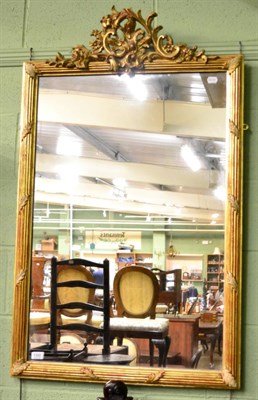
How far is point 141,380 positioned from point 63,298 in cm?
41

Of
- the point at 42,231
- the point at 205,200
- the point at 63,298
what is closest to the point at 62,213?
the point at 42,231

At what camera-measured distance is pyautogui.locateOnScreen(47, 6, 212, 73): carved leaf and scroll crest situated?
2.44 metres

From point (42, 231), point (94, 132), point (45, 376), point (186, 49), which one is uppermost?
point (186, 49)

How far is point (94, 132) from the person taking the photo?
98.5 inches

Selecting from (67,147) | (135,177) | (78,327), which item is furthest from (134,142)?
(78,327)

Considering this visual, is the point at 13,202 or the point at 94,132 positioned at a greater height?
the point at 94,132

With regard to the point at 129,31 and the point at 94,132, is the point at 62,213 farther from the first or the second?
the point at 129,31

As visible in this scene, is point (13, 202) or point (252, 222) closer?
point (252, 222)

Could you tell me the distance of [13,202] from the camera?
8.41ft

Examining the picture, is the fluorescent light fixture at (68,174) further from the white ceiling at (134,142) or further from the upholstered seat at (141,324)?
the upholstered seat at (141,324)

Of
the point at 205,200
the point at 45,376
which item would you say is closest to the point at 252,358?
the point at 205,200

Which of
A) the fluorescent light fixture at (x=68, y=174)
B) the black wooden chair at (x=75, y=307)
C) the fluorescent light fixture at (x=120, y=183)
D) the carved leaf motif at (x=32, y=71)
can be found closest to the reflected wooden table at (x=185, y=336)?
the black wooden chair at (x=75, y=307)

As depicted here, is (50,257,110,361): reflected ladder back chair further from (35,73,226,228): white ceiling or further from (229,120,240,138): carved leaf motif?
(229,120,240,138): carved leaf motif

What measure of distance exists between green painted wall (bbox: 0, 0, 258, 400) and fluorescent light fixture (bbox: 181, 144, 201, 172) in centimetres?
17
